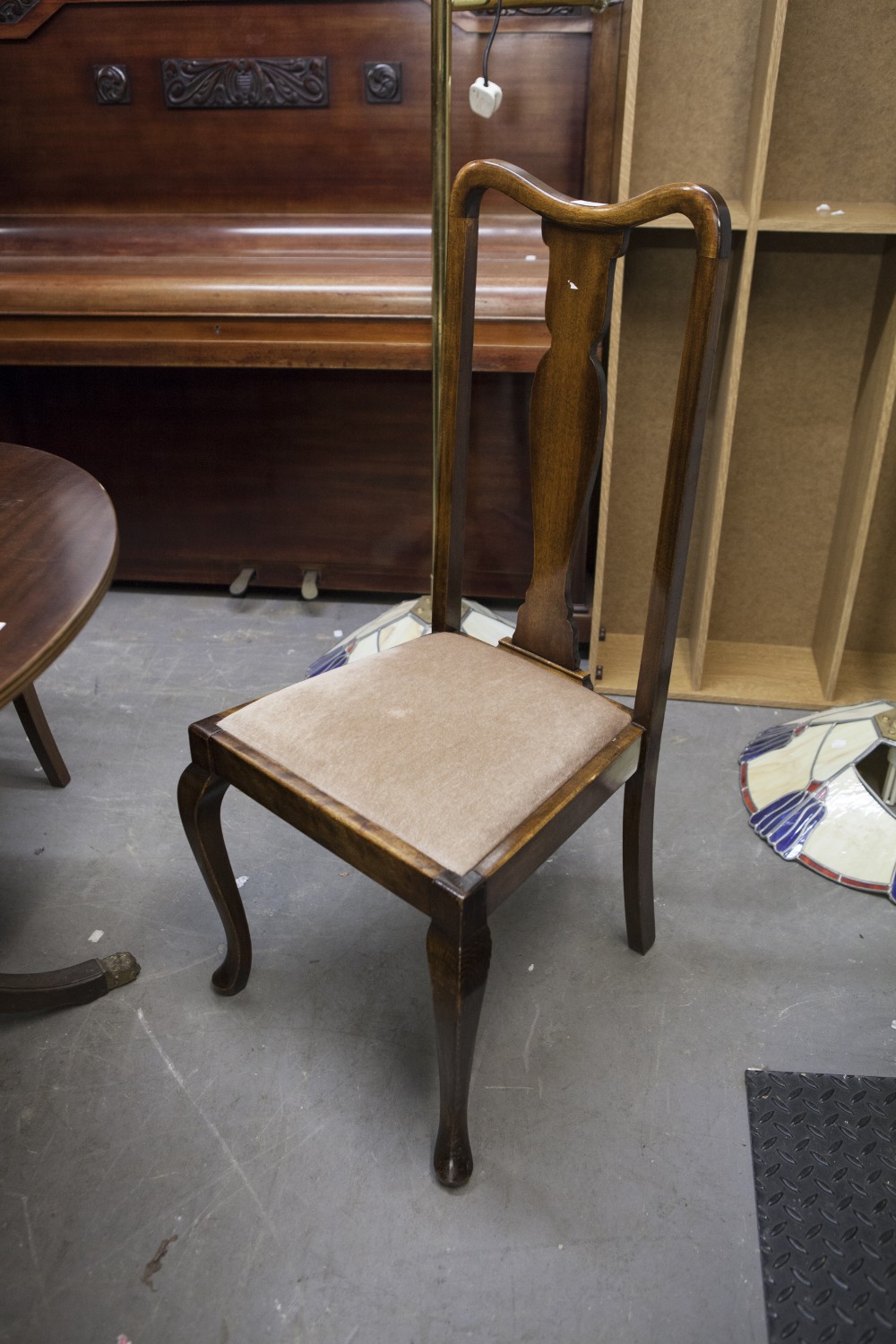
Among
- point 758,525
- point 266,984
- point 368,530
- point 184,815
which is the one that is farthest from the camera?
point 368,530

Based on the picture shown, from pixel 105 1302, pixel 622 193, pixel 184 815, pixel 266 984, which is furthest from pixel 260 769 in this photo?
pixel 622 193

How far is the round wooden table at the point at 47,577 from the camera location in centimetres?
101

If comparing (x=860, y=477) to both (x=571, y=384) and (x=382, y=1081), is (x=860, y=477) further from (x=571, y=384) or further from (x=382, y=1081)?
(x=382, y=1081)

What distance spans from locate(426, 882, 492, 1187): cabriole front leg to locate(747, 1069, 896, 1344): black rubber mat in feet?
1.29

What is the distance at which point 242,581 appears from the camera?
250 cm

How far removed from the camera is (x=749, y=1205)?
3.85ft

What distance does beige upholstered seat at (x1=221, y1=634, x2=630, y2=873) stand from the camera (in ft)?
3.50

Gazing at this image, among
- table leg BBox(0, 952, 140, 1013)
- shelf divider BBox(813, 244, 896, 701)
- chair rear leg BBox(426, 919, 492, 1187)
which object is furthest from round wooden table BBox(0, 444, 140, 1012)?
shelf divider BBox(813, 244, 896, 701)

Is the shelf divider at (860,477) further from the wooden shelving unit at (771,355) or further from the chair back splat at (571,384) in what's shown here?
the chair back splat at (571,384)

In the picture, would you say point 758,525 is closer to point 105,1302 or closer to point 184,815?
point 184,815

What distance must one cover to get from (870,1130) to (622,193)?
150 cm

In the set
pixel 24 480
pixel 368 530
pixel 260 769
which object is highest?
pixel 24 480

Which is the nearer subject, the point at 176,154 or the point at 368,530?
the point at 176,154

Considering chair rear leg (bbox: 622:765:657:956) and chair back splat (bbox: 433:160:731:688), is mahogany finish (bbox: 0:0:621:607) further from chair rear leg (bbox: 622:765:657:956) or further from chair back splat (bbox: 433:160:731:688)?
chair rear leg (bbox: 622:765:657:956)
